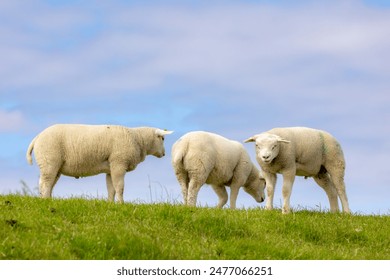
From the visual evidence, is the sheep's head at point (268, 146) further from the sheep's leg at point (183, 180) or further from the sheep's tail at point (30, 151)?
the sheep's tail at point (30, 151)

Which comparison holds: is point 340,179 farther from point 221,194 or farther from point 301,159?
point 221,194

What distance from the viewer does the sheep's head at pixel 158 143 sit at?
21.5m

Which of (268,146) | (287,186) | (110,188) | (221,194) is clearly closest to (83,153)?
(110,188)

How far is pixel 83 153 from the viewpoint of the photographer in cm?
1952

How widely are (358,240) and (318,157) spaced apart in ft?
12.9

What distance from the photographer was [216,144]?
2003 cm

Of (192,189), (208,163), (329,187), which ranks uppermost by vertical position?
(208,163)

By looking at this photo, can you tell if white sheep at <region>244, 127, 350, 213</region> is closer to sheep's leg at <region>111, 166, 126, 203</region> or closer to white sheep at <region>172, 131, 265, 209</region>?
white sheep at <region>172, 131, 265, 209</region>

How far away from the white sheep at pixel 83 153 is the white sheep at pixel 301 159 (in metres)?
3.63

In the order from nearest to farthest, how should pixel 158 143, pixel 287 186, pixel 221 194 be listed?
pixel 287 186
pixel 158 143
pixel 221 194

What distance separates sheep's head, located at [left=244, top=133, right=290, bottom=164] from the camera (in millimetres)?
17766

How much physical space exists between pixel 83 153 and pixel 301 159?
225 inches
